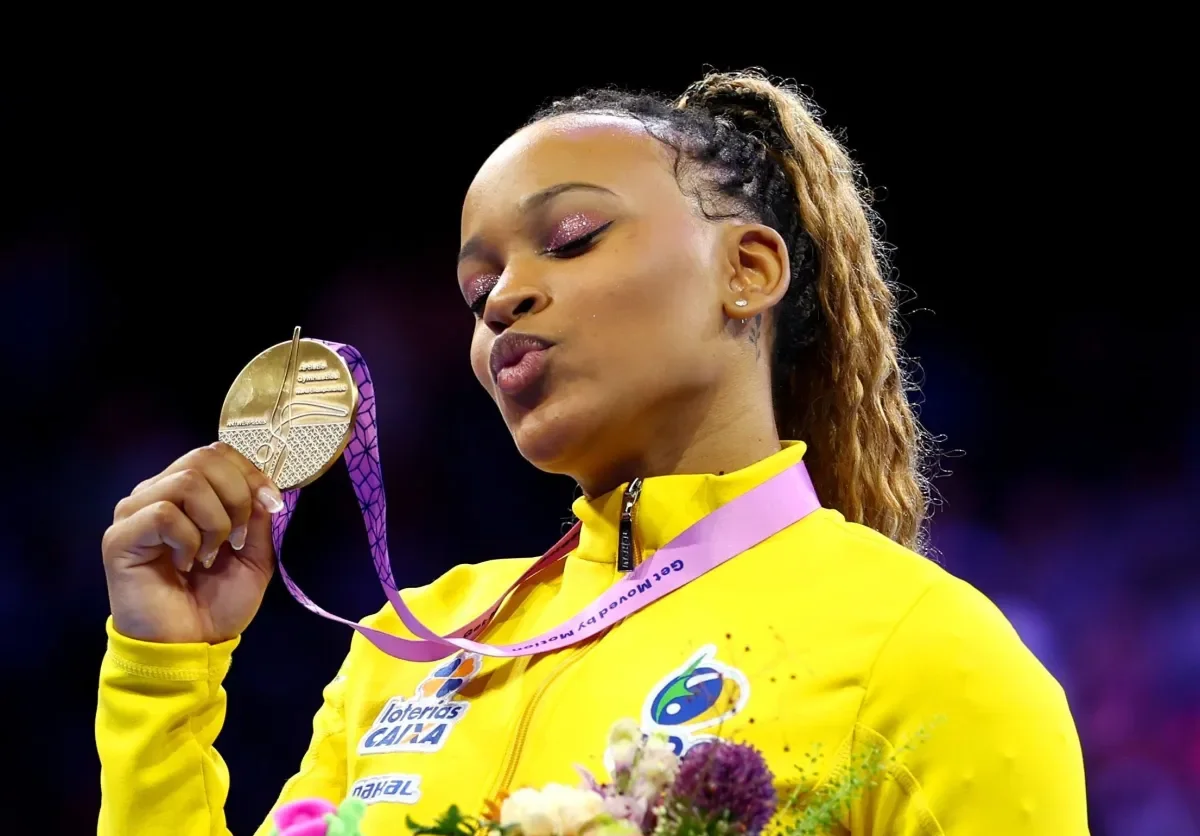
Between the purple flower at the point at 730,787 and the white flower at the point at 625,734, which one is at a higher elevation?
the purple flower at the point at 730,787

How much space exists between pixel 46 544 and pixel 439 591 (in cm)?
251

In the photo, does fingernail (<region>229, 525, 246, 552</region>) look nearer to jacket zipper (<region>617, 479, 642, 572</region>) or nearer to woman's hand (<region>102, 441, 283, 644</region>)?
woman's hand (<region>102, 441, 283, 644</region>)

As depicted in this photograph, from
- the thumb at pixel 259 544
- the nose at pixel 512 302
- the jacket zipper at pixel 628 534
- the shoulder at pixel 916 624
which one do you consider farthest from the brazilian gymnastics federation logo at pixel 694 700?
the thumb at pixel 259 544

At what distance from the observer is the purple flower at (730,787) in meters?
0.94

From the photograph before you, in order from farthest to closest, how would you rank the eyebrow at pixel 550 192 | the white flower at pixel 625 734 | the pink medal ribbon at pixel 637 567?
the eyebrow at pixel 550 192
the pink medal ribbon at pixel 637 567
the white flower at pixel 625 734

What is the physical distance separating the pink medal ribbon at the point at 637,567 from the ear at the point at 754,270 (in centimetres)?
25

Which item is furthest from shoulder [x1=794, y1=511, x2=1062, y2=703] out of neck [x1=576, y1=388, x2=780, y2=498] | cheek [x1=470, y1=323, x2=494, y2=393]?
cheek [x1=470, y1=323, x2=494, y2=393]

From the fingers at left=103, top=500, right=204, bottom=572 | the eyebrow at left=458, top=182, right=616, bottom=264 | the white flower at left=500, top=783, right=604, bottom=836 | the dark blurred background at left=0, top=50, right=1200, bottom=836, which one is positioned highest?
the eyebrow at left=458, top=182, right=616, bottom=264

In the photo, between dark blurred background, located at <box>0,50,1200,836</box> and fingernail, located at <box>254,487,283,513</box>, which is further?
dark blurred background, located at <box>0,50,1200,836</box>

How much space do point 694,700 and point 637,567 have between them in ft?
0.95

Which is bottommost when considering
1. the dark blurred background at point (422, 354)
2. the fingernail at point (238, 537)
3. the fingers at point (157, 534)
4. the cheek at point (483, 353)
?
the dark blurred background at point (422, 354)

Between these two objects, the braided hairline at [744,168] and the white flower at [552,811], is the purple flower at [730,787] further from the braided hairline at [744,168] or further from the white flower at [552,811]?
the braided hairline at [744,168]

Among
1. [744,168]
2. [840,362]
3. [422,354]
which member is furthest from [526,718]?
[422,354]

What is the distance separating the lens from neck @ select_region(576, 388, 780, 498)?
185 centimetres
